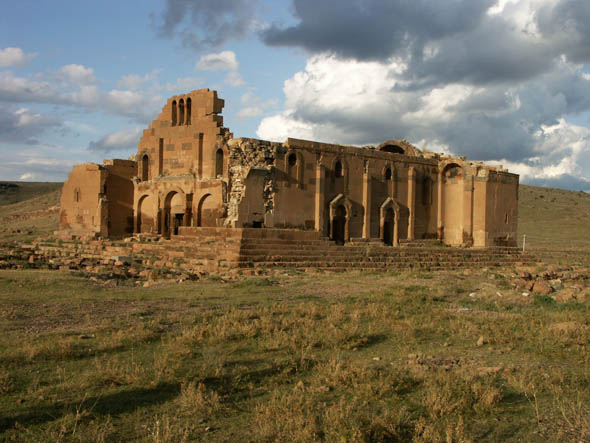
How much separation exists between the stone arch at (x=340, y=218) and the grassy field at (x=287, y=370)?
A: 1441 cm

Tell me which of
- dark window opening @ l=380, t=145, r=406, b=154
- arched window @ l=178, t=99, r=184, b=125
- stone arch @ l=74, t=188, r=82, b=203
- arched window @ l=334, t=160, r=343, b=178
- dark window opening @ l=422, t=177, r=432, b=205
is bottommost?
stone arch @ l=74, t=188, r=82, b=203

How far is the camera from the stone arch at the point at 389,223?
27.9 m

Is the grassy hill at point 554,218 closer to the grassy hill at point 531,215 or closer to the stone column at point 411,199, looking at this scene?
the grassy hill at point 531,215

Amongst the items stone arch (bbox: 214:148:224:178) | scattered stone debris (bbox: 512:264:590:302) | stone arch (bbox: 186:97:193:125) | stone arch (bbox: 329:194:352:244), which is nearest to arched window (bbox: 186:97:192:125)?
stone arch (bbox: 186:97:193:125)

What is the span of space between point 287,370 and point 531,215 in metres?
59.1

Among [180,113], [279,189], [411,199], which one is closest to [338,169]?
[279,189]

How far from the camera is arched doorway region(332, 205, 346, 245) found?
26.5 metres

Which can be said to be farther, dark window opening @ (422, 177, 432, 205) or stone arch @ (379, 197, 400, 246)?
dark window opening @ (422, 177, 432, 205)

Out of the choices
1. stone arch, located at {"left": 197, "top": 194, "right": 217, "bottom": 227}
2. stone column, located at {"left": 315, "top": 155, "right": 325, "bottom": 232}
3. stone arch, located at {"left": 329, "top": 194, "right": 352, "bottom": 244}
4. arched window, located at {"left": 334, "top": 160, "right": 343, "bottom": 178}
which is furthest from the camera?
arched window, located at {"left": 334, "top": 160, "right": 343, "bottom": 178}

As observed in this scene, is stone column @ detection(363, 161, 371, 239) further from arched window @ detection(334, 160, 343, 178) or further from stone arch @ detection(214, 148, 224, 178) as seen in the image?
stone arch @ detection(214, 148, 224, 178)

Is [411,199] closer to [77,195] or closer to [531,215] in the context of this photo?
[77,195]

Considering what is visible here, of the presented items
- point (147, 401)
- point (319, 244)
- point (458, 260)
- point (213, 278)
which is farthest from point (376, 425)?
point (458, 260)

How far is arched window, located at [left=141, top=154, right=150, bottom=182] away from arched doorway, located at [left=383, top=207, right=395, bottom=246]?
13.8 meters

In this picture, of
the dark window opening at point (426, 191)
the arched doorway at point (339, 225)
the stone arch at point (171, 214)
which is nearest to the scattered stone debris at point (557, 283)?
the dark window opening at point (426, 191)
